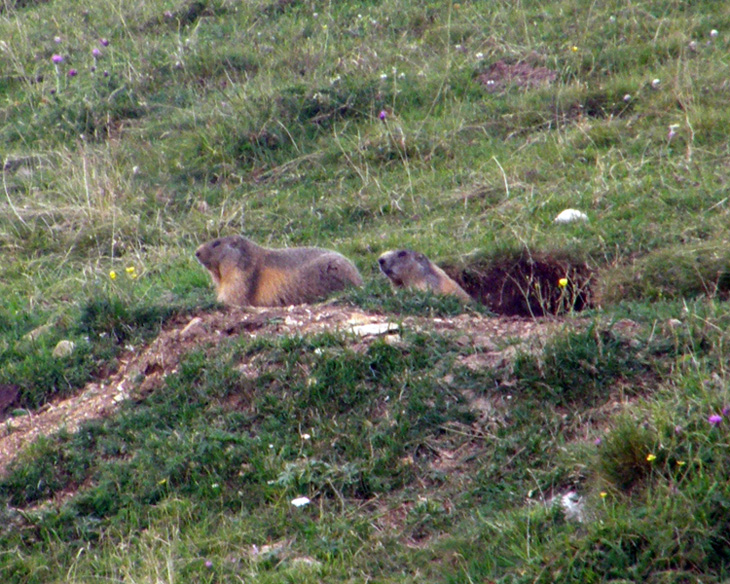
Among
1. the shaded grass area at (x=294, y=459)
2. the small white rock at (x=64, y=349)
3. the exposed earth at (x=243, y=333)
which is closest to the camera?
the shaded grass area at (x=294, y=459)

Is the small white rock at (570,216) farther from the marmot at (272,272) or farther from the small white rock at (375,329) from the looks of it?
the small white rock at (375,329)

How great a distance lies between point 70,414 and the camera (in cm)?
521

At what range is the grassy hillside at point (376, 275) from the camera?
3.74m

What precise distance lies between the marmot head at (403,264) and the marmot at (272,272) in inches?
9.6

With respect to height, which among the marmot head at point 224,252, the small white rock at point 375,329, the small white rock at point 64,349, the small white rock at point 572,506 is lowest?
the marmot head at point 224,252

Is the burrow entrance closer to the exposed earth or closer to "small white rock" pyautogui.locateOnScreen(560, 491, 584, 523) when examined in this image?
the exposed earth

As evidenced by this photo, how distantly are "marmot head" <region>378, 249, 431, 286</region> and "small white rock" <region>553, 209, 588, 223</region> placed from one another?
1192 millimetres

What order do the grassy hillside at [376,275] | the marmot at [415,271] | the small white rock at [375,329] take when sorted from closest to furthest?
the grassy hillside at [376,275] < the small white rock at [375,329] < the marmot at [415,271]

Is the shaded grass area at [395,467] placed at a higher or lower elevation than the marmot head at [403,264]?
higher

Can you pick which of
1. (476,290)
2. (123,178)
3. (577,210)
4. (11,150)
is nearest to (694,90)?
(577,210)

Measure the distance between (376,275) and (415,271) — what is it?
1.43 feet

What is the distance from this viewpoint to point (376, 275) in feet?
23.7

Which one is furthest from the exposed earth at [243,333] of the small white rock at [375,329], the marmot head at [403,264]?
the marmot head at [403,264]

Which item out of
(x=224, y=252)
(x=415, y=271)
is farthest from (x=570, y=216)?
(x=224, y=252)
